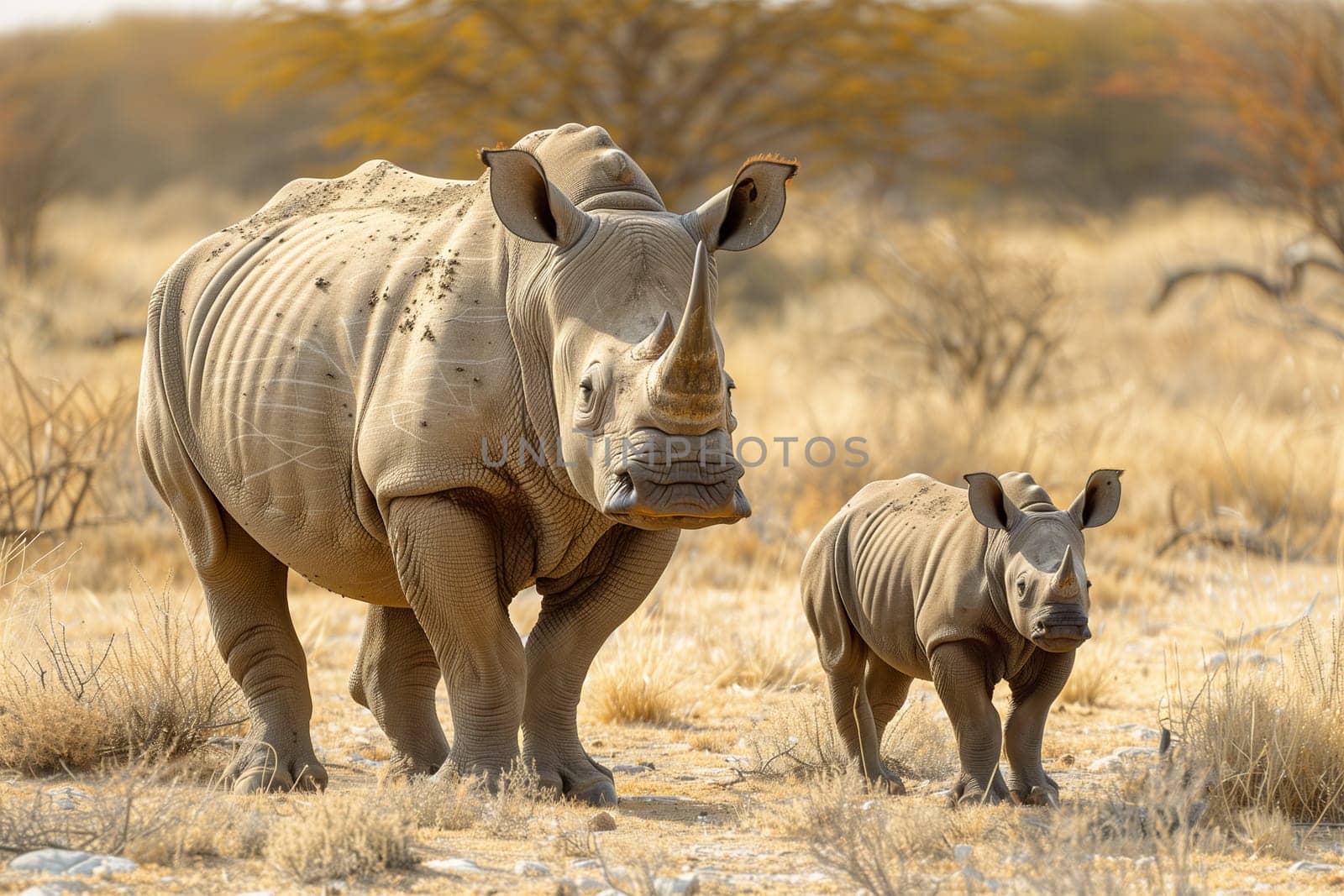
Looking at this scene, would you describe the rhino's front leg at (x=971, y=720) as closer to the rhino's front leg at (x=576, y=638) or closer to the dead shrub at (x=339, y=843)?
the rhino's front leg at (x=576, y=638)

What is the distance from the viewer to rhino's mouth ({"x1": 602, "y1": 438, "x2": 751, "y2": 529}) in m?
4.25

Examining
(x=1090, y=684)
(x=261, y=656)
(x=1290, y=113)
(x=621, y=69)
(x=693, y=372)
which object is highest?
(x=621, y=69)

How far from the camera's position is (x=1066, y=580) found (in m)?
4.73

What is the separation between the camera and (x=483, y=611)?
195 inches

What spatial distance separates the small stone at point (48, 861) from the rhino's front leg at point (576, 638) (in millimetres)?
1477

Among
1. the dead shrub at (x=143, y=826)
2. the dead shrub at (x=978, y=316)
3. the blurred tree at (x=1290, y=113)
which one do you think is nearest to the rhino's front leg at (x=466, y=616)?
the dead shrub at (x=143, y=826)

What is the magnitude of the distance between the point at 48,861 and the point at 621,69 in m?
14.5

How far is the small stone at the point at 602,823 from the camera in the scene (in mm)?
4852

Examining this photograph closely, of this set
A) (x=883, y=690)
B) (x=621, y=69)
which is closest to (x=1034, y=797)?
(x=883, y=690)

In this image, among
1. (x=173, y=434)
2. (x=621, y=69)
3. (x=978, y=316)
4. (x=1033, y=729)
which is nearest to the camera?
(x=1033, y=729)

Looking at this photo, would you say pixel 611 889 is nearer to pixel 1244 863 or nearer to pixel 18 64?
pixel 1244 863

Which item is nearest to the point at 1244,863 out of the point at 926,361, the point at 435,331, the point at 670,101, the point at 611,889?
the point at 611,889

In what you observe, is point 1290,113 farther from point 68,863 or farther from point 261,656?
point 68,863

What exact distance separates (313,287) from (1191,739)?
2.93 m
